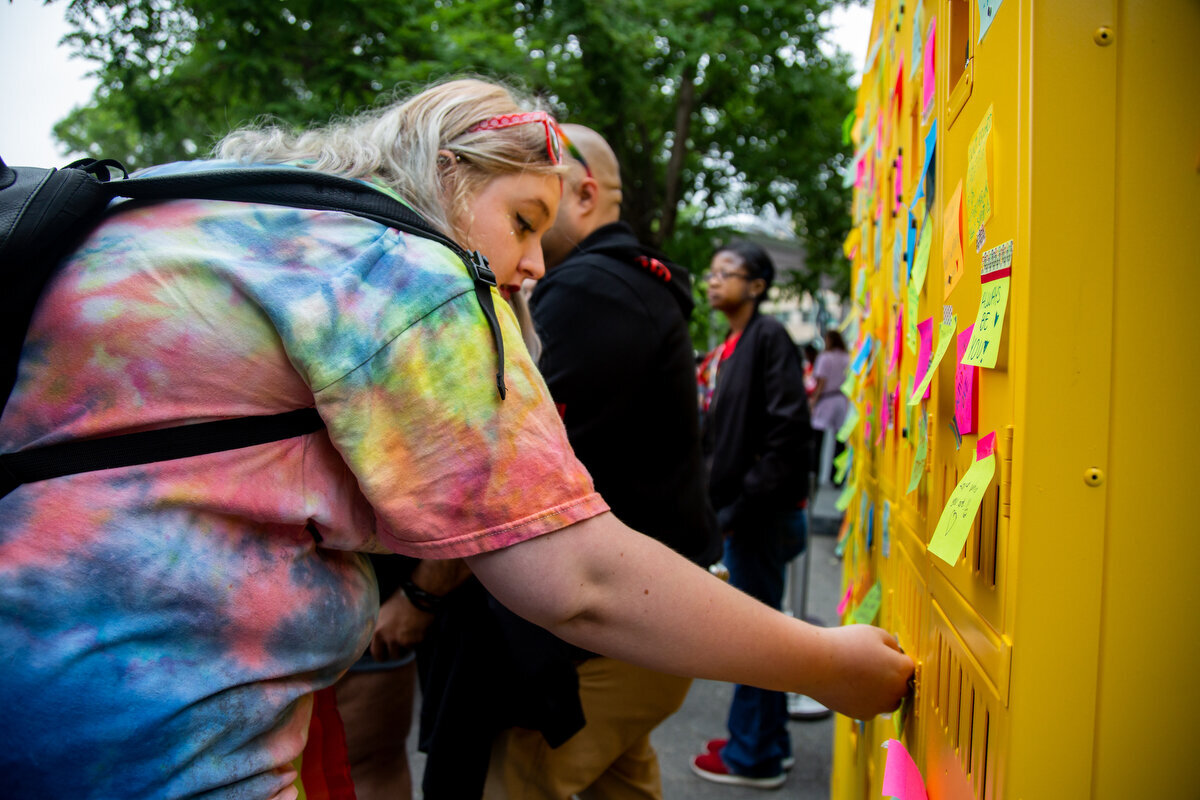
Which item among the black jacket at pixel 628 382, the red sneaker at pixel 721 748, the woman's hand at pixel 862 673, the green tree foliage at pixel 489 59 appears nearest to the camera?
the woman's hand at pixel 862 673

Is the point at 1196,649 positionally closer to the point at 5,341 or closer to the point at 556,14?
the point at 5,341

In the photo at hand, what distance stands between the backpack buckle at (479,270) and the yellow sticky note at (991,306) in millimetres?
491

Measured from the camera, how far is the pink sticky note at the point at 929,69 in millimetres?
1237

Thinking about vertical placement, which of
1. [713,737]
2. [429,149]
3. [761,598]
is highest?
[429,149]

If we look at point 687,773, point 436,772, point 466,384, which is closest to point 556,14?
point 687,773

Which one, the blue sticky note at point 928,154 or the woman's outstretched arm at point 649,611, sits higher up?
the blue sticky note at point 928,154

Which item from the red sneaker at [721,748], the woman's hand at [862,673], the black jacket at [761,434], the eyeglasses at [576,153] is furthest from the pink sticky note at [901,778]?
the red sneaker at [721,748]

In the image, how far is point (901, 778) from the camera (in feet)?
3.70

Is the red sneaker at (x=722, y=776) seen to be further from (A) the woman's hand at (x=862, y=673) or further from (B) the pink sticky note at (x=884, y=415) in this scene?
(A) the woman's hand at (x=862, y=673)

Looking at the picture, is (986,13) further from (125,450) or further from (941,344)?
(125,450)

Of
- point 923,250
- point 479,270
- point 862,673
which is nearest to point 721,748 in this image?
point 862,673

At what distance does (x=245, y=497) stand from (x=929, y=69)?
1.07m

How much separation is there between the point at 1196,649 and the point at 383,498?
73 cm

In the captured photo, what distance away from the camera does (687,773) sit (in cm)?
361
